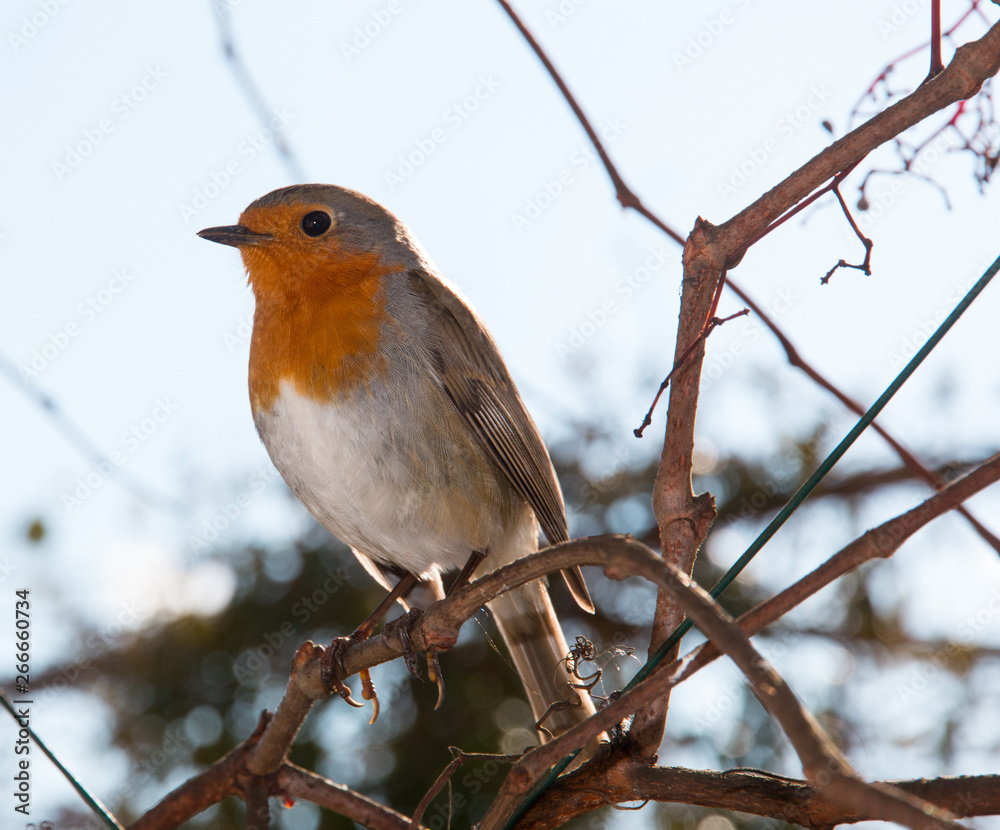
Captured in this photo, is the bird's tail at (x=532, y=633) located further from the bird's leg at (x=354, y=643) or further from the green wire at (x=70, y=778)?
the green wire at (x=70, y=778)

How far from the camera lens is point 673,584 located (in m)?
1.34

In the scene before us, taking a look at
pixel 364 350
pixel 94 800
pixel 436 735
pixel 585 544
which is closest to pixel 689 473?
pixel 585 544

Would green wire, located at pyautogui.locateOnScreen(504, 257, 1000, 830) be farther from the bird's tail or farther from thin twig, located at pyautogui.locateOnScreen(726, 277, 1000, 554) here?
the bird's tail

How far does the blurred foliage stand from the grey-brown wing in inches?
19.3

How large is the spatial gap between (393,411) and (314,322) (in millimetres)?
409

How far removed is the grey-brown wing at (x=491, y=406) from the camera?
2953mm

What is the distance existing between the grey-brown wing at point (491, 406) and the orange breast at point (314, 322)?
0.22 metres

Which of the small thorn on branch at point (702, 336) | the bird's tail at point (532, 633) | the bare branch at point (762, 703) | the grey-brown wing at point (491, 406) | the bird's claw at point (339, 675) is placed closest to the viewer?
the bare branch at point (762, 703)

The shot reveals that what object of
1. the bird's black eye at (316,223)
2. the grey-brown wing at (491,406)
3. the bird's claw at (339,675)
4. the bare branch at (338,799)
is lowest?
the bare branch at (338,799)

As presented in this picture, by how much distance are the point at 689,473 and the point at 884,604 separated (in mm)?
1824

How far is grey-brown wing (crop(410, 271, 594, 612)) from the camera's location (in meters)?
2.95

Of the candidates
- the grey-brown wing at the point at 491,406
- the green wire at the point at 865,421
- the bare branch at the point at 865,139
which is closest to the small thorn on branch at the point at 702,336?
the bare branch at the point at 865,139

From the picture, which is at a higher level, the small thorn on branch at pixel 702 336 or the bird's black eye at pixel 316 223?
the bird's black eye at pixel 316 223

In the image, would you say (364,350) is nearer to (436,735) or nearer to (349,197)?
(349,197)
